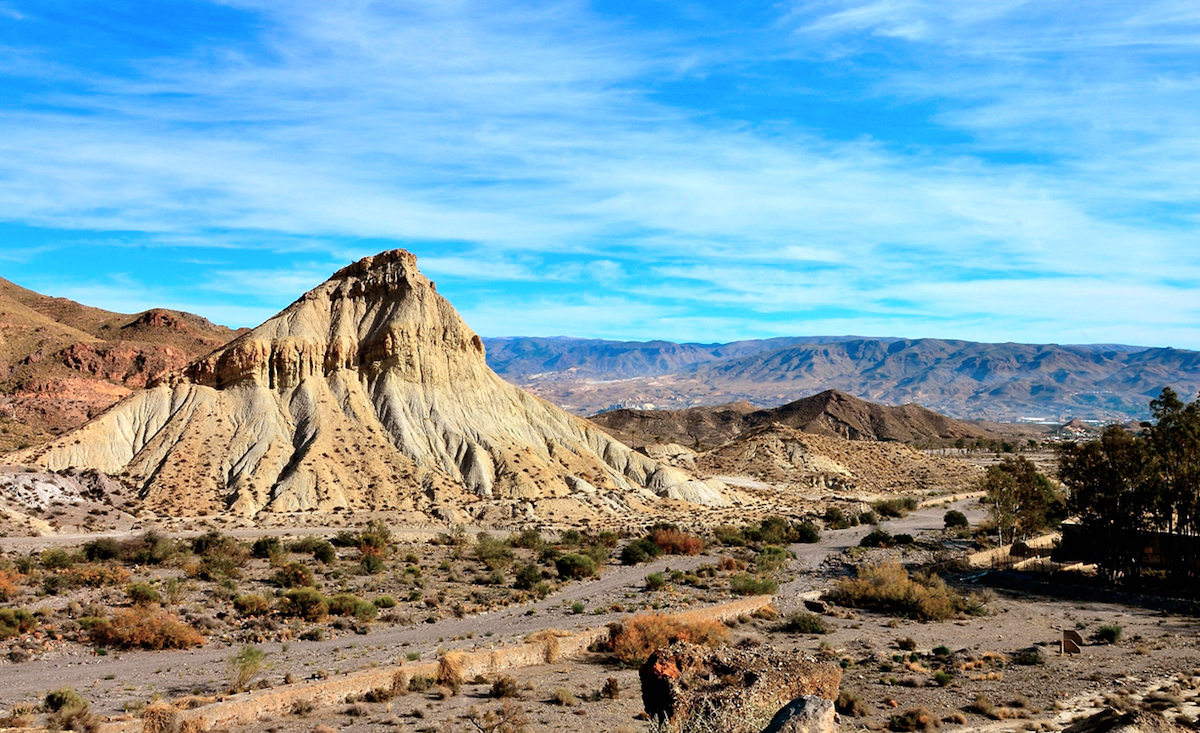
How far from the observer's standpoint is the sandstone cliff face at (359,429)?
5003 centimetres

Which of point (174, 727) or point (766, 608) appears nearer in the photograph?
point (174, 727)

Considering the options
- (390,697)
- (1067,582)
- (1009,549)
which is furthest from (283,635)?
(1009,549)

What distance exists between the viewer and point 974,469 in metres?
101

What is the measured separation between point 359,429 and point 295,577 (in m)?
25.0

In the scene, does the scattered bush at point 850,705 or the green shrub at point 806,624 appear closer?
the scattered bush at point 850,705

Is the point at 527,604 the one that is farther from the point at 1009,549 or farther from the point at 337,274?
the point at 337,274

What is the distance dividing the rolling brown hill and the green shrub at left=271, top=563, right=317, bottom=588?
3902 centimetres

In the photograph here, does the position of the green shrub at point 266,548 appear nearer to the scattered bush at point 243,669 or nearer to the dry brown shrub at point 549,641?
the scattered bush at point 243,669

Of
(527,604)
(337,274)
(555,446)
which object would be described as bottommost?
(527,604)

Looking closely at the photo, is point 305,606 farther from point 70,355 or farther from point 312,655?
point 70,355

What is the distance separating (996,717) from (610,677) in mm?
8852

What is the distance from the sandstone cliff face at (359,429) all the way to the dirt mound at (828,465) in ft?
74.6

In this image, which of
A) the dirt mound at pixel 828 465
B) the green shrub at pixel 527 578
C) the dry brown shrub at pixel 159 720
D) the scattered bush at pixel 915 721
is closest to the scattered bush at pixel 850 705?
the scattered bush at pixel 915 721

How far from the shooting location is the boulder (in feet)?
33.1
